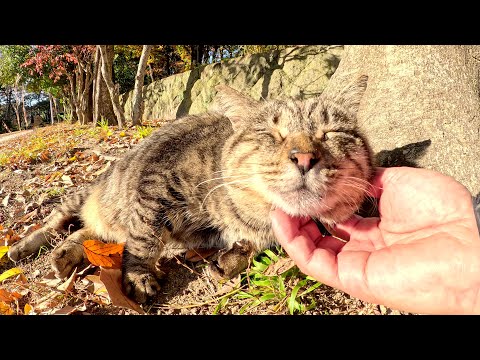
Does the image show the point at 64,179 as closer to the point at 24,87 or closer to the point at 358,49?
the point at 358,49

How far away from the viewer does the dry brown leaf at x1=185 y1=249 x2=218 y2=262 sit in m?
2.81

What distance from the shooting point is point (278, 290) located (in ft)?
7.47

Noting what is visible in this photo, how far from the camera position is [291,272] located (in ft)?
7.79

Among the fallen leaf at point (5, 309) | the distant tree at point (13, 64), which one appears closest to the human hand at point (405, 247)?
the fallen leaf at point (5, 309)

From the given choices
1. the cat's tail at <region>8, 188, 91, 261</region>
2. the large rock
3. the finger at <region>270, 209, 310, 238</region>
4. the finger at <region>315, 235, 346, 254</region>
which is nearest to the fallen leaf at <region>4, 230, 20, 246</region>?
the cat's tail at <region>8, 188, 91, 261</region>

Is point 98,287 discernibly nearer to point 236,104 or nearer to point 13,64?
point 236,104

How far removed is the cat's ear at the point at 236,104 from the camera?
2666 mm

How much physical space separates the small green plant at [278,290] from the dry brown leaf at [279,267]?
0.02m

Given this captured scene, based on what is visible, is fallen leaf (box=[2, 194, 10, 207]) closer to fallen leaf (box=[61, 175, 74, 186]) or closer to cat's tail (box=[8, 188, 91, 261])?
fallen leaf (box=[61, 175, 74, 186])

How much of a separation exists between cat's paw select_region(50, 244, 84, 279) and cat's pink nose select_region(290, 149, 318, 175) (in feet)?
6.90

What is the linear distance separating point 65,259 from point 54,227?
0.81 meters

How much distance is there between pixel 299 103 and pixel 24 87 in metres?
13.8

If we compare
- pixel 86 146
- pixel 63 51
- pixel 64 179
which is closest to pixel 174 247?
pixel 64 179

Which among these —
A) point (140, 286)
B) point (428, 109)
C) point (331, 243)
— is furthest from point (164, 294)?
point (428, 109)
